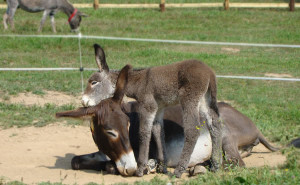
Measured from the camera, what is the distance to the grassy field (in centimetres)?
836

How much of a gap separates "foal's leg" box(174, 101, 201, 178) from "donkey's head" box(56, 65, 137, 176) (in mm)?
552

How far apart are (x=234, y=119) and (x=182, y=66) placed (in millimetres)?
1222

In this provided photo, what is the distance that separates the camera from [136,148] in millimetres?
6285

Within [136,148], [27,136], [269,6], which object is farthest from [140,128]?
[269,6]

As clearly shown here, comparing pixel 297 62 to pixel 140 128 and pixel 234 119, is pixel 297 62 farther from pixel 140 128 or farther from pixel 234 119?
pixel 140 128

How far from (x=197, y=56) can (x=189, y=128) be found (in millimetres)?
8570

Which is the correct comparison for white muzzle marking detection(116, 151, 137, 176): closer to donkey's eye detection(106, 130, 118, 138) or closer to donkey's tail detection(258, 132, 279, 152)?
donkey's eye detection(106, 130, 118, 138)

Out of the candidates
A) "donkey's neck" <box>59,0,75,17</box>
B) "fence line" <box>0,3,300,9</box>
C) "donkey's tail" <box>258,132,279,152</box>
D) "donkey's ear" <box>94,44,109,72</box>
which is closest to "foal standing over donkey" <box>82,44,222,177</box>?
"donkey's ear" <box>94,44,109,72</box>

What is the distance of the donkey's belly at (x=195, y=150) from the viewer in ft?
20.7

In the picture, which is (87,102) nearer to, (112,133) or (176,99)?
(112,133)


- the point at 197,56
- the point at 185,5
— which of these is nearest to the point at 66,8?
the point at 185,5

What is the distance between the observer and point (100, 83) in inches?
267

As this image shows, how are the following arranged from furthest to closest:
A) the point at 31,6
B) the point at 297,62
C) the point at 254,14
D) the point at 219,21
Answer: the point at 254,14
the point at 219,21
the point at 31,6
the point at 297,62

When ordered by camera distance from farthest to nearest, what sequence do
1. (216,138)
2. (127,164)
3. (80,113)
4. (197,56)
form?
(197,56), (216,138), (80,113), (127,164)
